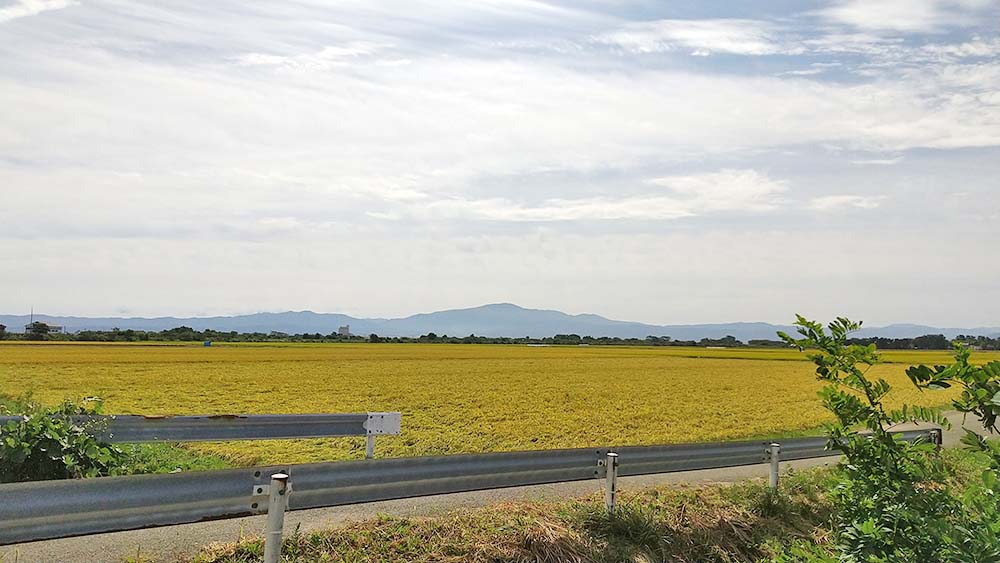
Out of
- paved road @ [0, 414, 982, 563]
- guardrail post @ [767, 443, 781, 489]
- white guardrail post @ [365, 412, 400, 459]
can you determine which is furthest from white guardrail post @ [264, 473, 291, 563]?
guardrail post @ [767, 443, 781, 489]

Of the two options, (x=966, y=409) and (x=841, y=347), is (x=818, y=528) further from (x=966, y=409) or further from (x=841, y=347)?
(x=966, y=409)

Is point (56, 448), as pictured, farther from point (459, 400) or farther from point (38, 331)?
point (38, 331)

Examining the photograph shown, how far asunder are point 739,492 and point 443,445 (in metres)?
7.38

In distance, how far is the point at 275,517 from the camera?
5141 mm

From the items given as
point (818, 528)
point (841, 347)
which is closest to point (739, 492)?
point (818, 528)

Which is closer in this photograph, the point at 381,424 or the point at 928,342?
the point at 381,424

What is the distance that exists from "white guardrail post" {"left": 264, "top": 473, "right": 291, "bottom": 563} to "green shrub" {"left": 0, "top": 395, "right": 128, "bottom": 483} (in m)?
4.74

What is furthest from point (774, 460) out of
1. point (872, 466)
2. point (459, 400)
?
point (459, 400)

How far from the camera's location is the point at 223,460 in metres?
13.7

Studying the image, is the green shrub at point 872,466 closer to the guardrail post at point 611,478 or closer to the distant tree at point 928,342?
the guardrail post at point 611,478

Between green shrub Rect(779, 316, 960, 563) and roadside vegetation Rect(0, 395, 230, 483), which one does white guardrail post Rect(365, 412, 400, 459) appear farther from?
green shrub Rect(779, 316, 960, 563)

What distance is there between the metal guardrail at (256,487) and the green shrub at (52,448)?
15.1 feet

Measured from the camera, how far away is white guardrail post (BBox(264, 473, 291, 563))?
5129 mm

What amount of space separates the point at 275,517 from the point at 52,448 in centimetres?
516
